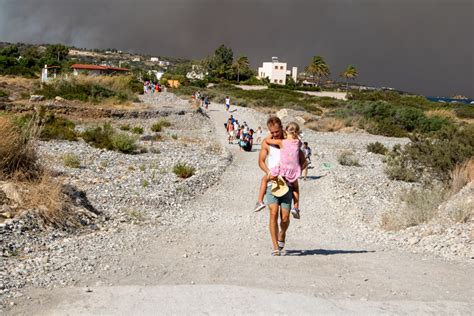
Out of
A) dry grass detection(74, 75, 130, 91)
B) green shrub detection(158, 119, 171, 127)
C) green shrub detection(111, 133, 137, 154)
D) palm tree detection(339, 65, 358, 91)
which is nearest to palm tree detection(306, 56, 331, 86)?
palm tree detection(339, 65, 358, 91)

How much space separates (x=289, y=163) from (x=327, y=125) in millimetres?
35876

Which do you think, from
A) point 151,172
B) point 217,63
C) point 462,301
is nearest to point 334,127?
point 151,172

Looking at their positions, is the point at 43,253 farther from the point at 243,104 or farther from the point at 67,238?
the point at 243,104

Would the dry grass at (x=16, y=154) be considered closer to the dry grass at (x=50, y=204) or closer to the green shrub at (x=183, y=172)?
the dry grass at (x=50, y=204)

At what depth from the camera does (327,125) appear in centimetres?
4281

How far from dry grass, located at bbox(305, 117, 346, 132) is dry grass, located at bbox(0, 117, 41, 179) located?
31433mm

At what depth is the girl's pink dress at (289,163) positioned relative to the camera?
7523 mm

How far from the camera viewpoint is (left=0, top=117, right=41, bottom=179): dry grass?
11.2 metres

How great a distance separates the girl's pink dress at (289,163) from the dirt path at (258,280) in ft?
3.64

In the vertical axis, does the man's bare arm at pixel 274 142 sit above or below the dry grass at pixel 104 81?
below

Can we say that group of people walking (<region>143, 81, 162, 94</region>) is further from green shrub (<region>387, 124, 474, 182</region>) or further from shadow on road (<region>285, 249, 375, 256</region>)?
shadow on road (<region>285, 249, 375, 256</region>)

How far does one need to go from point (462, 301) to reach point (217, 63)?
127691 millimetres

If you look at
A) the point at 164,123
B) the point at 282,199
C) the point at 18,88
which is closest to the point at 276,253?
the point at 282,199

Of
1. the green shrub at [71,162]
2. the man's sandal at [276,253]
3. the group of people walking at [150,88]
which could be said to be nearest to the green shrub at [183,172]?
the green shrub at [71,162]
